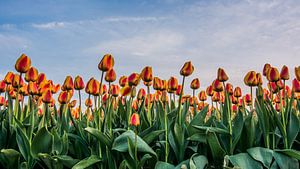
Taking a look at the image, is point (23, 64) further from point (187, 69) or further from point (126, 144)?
point (187, 69)

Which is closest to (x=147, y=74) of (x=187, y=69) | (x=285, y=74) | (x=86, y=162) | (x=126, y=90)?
(x=126, y=90)

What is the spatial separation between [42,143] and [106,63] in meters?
0.84

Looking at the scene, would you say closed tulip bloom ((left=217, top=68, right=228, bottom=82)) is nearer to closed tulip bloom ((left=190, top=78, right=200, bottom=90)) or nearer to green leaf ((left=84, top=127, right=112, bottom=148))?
closed tulip bloom ((left=190, top=78, right=200, bottom=90))

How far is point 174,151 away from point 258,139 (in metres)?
0.73

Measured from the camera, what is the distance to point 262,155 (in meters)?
2.75

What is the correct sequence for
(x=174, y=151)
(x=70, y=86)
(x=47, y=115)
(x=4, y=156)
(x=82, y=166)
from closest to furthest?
(x=82, y=166), (x=174, y=151), (x=4, y=156), (x=70, y=86), (x=47, y=115)

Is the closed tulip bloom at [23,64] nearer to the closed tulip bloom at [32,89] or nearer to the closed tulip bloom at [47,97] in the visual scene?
the closed tulip bloom at [32,89]

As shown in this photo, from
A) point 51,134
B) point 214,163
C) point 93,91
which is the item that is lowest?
point 214,163

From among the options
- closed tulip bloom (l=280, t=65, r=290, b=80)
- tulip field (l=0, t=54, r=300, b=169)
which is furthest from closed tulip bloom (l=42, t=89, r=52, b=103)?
closed tulip bloom (l=280, t=65, r=290, b=80)

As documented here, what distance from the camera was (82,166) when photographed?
2727 mm

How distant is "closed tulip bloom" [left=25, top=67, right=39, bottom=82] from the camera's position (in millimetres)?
3307

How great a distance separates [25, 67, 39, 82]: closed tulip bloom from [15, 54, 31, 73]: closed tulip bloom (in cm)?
14

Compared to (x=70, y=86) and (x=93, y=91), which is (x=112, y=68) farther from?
(x=70, y=86)

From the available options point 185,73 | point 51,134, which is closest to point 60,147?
point 51,134
